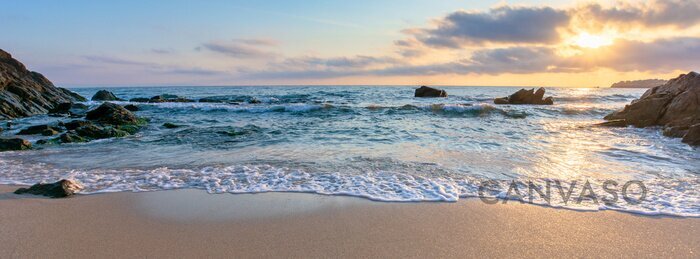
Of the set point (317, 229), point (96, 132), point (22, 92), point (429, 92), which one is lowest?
point (317, 229)

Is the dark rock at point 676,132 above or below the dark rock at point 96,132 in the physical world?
above

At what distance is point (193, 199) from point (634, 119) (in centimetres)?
1646

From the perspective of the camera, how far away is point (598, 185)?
6.13 metres

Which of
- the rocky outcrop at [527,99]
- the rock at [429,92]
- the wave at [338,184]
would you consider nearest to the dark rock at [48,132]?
the wave at [338,184]

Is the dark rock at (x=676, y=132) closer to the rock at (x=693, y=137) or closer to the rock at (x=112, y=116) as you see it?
the rock at (x=693, y=137)

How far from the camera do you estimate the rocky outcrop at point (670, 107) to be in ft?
44.7

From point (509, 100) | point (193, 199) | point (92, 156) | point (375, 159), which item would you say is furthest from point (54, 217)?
point (509, 100)

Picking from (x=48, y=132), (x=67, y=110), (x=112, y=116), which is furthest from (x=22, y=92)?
(x=48, y=132)

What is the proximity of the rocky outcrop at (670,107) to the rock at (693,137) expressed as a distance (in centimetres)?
188

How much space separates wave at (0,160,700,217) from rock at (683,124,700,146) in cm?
486

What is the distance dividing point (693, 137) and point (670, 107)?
5.42 m

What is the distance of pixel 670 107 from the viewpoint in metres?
14.9

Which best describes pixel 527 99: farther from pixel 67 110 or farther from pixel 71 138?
pixel 67 110

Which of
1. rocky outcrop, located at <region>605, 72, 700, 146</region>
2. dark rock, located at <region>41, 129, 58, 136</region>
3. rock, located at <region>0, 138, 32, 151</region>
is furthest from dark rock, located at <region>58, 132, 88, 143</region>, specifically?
rocky outcrop, located at <region>605, 72, 700, 146</region>
